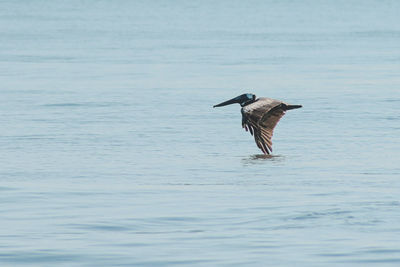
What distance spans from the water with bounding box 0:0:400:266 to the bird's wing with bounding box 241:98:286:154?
0.24 m

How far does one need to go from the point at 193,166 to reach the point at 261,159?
2.94ft

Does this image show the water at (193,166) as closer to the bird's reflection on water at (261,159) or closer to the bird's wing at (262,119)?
the bird's reflection on water at (261,159)

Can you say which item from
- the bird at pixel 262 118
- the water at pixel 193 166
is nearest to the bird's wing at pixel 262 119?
the bird at pixel 262 118

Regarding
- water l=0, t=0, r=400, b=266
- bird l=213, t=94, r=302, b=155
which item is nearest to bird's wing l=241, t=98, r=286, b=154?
bird l=213, t=94, r=302, b=155

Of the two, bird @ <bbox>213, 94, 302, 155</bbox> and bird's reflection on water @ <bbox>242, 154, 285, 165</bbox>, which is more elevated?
bird @ <bbox>213, 94, 302, 155</bbox>

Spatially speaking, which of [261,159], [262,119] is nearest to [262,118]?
[262,119]

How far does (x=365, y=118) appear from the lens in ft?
47.0

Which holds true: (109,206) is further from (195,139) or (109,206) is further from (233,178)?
(195,139)

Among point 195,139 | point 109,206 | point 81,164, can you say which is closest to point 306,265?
point 109,206

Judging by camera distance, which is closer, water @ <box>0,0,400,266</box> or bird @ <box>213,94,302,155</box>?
water @ <box>0,0,400,266</box>

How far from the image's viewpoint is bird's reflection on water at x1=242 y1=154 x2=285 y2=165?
1079 cm

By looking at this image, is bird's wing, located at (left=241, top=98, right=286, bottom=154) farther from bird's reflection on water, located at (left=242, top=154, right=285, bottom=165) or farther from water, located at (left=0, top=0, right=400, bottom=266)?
water, located at (left=0, top=0, right=400, bottom=266)

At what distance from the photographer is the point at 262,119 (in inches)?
432

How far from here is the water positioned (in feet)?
23.2
